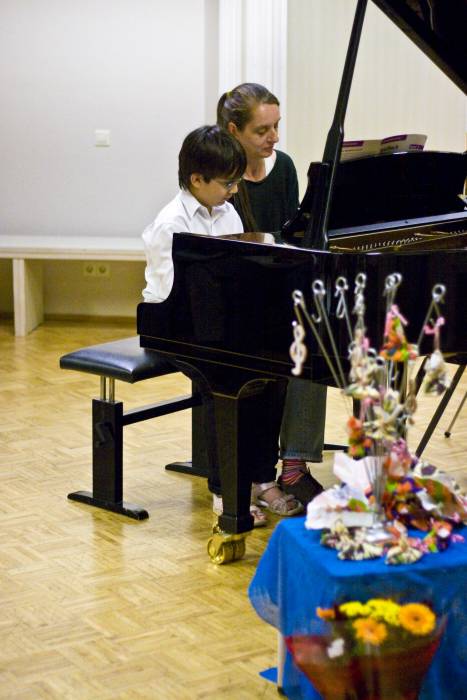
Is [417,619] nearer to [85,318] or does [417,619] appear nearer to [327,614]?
[327,614]

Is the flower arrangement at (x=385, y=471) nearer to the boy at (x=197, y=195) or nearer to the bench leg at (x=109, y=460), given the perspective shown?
the boy at (x=197, y=195)

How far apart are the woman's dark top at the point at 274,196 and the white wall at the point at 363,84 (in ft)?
10.2

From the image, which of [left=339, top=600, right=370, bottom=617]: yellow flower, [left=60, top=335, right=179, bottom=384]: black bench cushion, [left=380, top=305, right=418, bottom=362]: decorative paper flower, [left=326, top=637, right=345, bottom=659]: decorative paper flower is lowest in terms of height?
[left=326, top=637, right=345, bottom=659]: decorative paper flower

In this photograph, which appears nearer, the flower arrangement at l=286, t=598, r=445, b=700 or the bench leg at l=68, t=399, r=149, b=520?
the flower arrangement at l=286, t=598, r=445, b=700

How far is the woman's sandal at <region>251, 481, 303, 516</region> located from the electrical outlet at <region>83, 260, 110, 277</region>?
356cm

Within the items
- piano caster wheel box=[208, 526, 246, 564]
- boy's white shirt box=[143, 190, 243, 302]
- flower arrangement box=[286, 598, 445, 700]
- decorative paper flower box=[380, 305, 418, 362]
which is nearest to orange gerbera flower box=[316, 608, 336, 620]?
flower arrangement box=[286, 598, 445, 700]

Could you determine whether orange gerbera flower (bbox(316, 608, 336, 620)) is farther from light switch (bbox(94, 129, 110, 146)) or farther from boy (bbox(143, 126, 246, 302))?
light switch (bbox(94, 129, 110, 146))

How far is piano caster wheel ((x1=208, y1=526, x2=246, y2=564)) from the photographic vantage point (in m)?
2.96

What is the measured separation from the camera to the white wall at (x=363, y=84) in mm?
6566

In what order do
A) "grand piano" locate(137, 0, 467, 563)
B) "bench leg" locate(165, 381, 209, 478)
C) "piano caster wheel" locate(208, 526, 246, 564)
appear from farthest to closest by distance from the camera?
"bench leg" locate(165, 381, 209, 478) → "piano caster wheel" locate(208, 526, 246, 564) → "grand piano" locate(137, 0, 467, 563)

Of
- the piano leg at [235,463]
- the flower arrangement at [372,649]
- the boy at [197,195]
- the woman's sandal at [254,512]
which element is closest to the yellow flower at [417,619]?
the flower arrangement at [372,649]

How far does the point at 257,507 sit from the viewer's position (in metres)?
3.37

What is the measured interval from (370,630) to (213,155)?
1.52 meters

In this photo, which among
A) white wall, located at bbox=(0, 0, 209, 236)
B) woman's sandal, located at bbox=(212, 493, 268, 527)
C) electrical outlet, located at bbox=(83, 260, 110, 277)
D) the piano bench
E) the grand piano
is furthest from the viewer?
electrical outlet, located at bbox=(83, 260, 110, 277)
